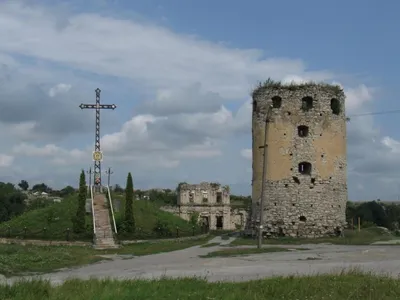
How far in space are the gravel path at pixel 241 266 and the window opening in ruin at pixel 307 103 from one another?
14926 mm

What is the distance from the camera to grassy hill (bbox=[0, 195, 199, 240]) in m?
34.7

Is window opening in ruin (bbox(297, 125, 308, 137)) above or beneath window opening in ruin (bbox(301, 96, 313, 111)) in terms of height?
beneath

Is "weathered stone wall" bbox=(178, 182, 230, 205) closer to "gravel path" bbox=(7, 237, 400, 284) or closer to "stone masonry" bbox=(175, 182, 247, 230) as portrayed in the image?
"stone masonry" bbox=(175, 182, 247, 230)

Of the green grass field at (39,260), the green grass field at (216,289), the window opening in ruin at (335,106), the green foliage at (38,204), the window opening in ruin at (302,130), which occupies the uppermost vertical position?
the window opening in ruin at (335,106)

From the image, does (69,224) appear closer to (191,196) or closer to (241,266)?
(241,266)

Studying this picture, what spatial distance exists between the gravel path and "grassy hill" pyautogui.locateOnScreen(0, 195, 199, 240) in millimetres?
11481

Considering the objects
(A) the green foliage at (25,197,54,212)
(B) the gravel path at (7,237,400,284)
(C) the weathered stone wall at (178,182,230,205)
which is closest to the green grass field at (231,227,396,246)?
(B) the gravel path at (7,237,400,284)

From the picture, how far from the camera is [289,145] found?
1487 inches

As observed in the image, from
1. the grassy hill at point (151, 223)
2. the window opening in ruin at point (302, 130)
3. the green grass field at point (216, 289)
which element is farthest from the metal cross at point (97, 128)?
the green grass field at point (216, 289)

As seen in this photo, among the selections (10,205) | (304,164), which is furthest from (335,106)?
(10,205)

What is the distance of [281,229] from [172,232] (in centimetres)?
734

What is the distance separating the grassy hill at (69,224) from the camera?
34719mm

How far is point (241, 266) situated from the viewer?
19.0 meters

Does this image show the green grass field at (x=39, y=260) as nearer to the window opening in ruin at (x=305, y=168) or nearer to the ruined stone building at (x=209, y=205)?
the window opening in ruin at (x=305, y=168)
